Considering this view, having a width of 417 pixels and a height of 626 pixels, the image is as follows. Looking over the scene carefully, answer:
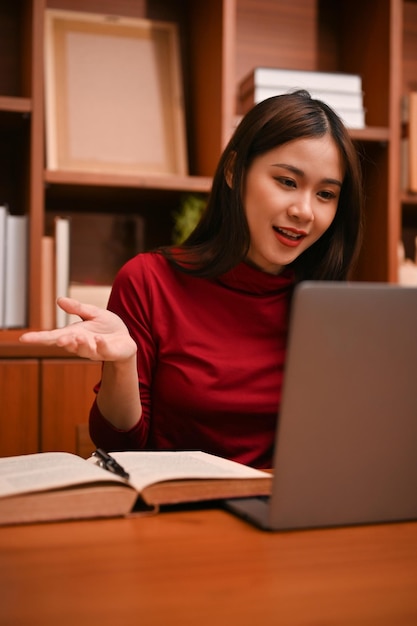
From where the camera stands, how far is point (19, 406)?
1.96 m

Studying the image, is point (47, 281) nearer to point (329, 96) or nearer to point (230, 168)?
point (230, 168)

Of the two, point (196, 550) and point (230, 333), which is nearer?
point (196, 550)

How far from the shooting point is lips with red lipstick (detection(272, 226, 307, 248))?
1.43 meters

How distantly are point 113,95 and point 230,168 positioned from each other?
36.9 inches

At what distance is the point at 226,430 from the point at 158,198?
1.11 metres

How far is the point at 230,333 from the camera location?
1.45m

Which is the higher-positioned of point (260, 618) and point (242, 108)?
point (242, 108)

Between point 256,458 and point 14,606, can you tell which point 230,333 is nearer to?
point 256,458

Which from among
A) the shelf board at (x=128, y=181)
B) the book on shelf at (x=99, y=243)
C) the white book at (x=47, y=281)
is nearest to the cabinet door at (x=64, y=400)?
the white book at (x=47, y=281)

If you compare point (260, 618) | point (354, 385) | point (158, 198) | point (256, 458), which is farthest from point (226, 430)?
point (158, 198)

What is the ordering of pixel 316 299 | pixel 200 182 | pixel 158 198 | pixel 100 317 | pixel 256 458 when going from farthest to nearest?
1. pixel 158 198
2. pixel 200 182
3. pixel 256 458
4. pixel 100 317
5. pixel 316 299

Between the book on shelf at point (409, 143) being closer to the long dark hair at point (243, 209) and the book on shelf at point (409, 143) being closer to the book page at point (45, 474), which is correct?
the long dark hair at point (243, 209)

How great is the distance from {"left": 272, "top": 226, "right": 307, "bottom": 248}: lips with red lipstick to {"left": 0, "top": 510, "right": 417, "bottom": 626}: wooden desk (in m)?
0.75

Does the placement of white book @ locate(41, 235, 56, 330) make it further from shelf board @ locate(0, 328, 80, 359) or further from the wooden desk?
the wooden desk
